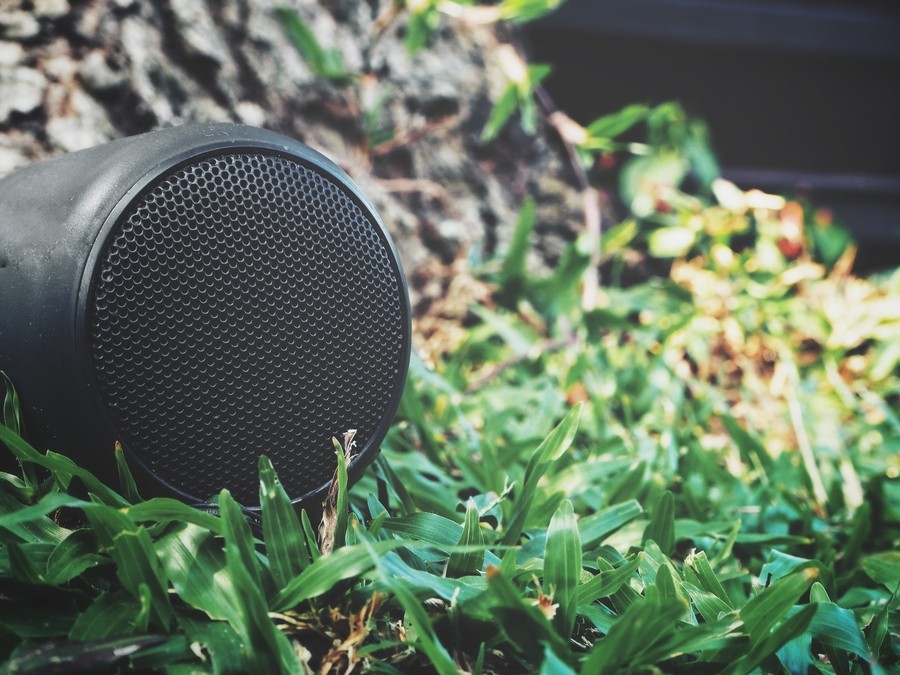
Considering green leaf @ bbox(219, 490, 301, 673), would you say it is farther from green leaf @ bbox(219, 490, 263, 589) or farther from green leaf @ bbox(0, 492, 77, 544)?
green leaf @ bbox(0, 492, 77, 544)

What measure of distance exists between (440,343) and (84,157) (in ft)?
3.08

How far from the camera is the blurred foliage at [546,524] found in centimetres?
49

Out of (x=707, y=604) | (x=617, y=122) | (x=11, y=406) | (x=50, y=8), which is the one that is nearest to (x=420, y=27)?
(x=617, y=122)

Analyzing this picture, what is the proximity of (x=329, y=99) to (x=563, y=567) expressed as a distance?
128cm

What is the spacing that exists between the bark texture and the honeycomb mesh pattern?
60 centimetres

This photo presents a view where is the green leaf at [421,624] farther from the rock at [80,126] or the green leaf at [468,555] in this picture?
the rock at [80,126]

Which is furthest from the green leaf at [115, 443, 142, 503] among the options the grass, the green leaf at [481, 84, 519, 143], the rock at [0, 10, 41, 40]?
the green leaf at [481, 84, 519, 143]

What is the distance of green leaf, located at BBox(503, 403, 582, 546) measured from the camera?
698 mm

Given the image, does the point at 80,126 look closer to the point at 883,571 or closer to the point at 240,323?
the point at 240,323

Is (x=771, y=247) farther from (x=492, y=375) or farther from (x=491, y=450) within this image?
(x=491, y=450)

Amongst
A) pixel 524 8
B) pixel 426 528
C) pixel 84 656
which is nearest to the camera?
pixel 84 656

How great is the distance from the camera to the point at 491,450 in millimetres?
921

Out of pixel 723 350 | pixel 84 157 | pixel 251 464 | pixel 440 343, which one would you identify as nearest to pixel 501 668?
pixel 251 464

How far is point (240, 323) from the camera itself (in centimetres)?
60
